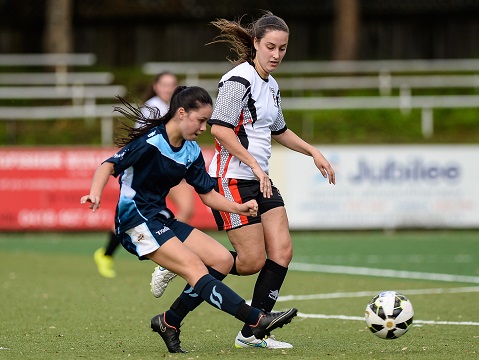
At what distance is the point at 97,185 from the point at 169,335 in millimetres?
1130

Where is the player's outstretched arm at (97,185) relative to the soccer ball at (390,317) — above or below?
above

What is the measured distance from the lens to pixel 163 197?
7.21m

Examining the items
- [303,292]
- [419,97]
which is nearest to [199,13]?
[419,97]

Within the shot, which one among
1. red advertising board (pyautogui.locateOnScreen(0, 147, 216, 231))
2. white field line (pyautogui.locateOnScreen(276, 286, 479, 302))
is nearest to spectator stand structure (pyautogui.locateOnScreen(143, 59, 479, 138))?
red advertising board (pyautogui.locateOnScreen(0, 147, 216, 231))

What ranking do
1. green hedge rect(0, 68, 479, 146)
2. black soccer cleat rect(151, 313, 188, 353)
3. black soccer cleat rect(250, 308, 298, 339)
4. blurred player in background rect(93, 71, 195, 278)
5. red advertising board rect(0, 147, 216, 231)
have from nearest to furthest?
1. black soccer cleat rect(250, 308, 298, 339)
2. black soccer cleat rect(151, 313, 188, 353)
3. blurred player in background rect(93, 71, 195, 278)
4. red advertising board rect(0, 147, 216, 231)
5. green hedge rect(0, 68, 479, 146)

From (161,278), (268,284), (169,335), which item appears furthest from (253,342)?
(161,278)

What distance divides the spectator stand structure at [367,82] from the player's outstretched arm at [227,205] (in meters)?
15.6

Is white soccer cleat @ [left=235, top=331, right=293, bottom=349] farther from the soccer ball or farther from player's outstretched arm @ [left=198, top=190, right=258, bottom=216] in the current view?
player's outstretched arm @ [left=198, top=190, right=258, bottom=216]

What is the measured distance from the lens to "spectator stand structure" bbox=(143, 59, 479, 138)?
933 inches

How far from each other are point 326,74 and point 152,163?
65.5ft

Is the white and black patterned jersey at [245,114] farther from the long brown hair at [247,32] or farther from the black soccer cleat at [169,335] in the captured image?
the black soccer cleat at [169,335]

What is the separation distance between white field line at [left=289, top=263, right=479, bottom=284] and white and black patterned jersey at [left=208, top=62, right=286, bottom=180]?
200 inches

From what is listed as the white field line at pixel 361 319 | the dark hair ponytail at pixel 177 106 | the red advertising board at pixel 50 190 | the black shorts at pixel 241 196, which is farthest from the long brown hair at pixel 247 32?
the red advertising board at pixel 50 190

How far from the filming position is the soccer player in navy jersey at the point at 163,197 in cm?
693
